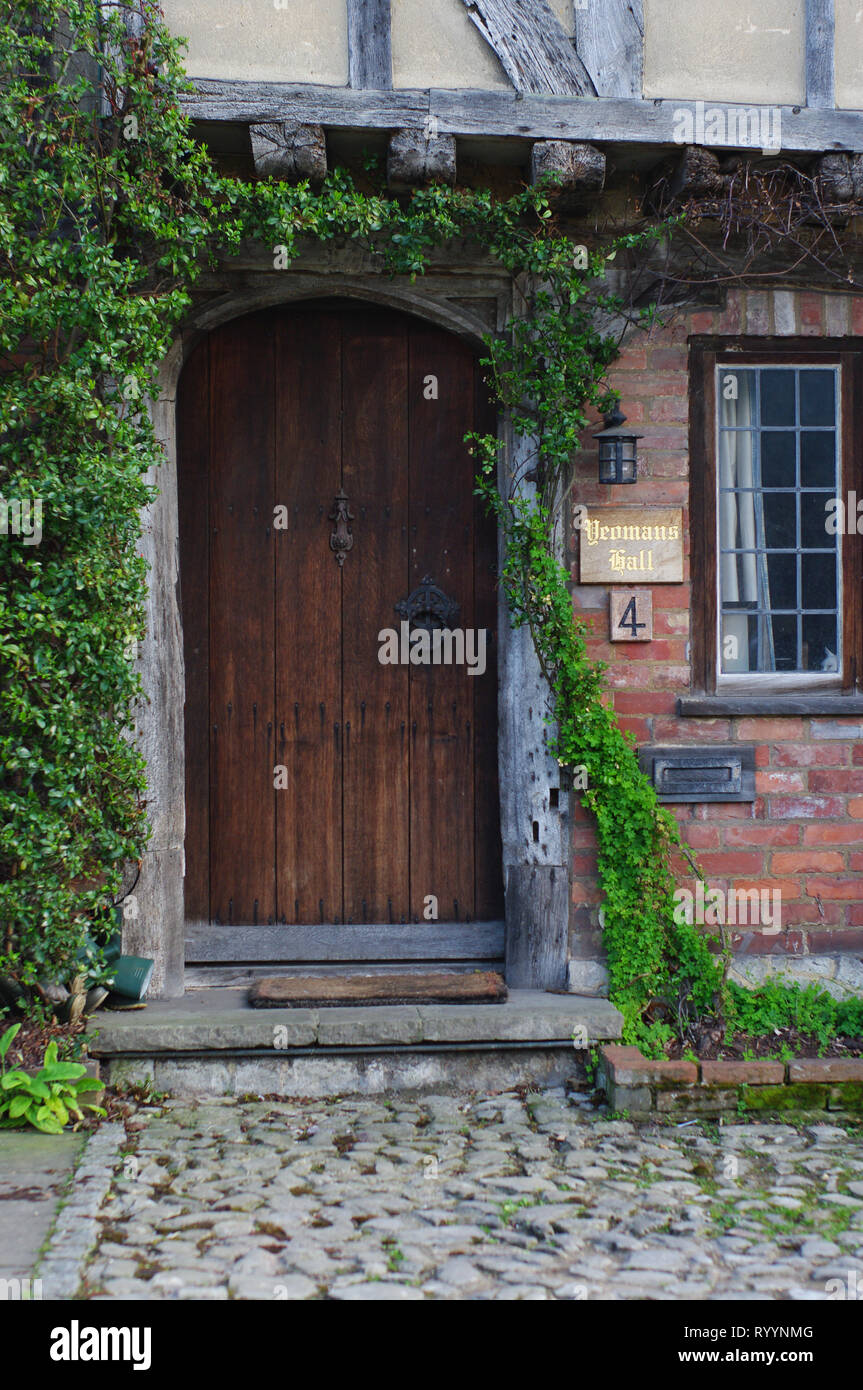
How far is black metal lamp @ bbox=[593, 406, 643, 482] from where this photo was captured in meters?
4.64

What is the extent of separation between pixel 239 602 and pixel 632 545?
5.65 ft

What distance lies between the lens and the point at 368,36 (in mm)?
4254

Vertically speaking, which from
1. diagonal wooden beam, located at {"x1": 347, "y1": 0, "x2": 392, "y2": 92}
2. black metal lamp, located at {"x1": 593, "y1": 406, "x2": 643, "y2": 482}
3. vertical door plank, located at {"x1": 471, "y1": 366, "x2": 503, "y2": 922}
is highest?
diagonal wooden beam, located at {"x1": 347, "y1": 0, "x2": 392, "y2": 92}

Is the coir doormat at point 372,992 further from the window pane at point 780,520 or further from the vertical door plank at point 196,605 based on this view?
the window pane at point 780,520

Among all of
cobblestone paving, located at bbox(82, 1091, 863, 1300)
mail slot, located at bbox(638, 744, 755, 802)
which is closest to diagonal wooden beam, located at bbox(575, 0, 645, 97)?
mail slot, located at bbox(638, 744, 755, 802)

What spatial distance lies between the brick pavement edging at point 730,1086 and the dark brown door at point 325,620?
1087 mm

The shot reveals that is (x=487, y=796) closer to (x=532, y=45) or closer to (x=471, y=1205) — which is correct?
(x=471, y=1205)

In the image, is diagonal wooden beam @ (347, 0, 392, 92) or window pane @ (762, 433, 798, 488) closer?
diagonal wooden beam @ (347, 0, 392, 92)

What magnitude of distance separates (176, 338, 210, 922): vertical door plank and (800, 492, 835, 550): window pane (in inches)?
103

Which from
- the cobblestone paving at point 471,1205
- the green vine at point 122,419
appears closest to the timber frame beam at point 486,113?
the green vine at point 122,419

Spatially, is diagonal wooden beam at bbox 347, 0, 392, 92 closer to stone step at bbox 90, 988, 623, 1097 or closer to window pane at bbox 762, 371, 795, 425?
window pane at bbox 762, 371, 795, 425

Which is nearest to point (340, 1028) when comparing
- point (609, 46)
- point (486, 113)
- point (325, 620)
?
point (325, 620)

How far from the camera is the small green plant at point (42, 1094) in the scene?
146 inches

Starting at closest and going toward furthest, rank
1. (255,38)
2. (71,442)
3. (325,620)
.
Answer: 1. (71,442)
2. (255,38)
3. (325,620)
